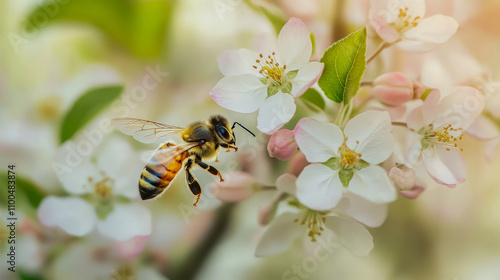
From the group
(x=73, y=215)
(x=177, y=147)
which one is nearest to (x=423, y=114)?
(x=177, y=147)

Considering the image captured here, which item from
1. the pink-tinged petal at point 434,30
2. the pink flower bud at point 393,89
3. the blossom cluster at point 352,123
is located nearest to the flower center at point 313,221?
the blossom cluster at point 352,123

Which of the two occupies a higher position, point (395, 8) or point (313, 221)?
point (395, 8)

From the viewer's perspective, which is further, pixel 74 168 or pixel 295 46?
pixel 74 168

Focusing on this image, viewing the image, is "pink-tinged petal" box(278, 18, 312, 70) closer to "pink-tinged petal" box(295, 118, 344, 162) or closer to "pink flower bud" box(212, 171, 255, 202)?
"pink-tinged petal" box(295, 118, 344, 162)

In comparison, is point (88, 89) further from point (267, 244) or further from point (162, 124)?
point (267, 244)

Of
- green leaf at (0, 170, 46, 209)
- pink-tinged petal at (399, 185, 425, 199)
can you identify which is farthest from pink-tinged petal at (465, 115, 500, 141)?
green leaf at (0, 170, 46, 209)

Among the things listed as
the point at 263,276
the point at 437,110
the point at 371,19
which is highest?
the point at 371,19

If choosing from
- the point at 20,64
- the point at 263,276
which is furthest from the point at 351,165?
the point at 20,64

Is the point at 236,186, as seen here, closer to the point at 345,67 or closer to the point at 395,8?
the point at 345,67
